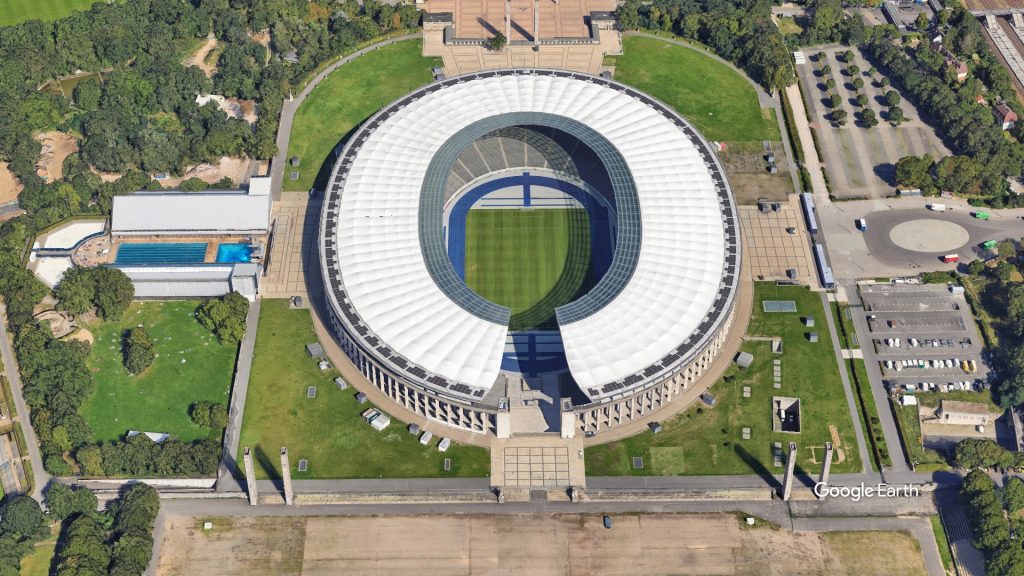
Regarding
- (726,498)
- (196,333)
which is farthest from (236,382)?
(726,498)

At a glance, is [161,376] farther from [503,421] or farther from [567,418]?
[567,418]

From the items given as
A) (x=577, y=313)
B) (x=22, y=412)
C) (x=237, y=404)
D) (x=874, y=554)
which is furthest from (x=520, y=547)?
(x=22, y=412)

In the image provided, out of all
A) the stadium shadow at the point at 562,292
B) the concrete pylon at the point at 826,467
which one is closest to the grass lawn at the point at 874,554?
the concrete pylon at the point at 826,467

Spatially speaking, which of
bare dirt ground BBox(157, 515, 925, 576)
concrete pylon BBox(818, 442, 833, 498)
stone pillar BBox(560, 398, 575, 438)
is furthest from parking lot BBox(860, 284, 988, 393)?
stone pillar BBox(560, 398, 575, 438)

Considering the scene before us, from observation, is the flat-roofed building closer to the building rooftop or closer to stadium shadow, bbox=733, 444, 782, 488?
the building rooftop

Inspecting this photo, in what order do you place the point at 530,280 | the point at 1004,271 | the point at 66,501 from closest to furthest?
the point at 66,501, the point at 1004,271, the point at 530,280

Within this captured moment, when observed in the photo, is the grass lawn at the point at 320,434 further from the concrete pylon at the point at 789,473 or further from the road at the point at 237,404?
the concrete pylon at the point at 789,473
